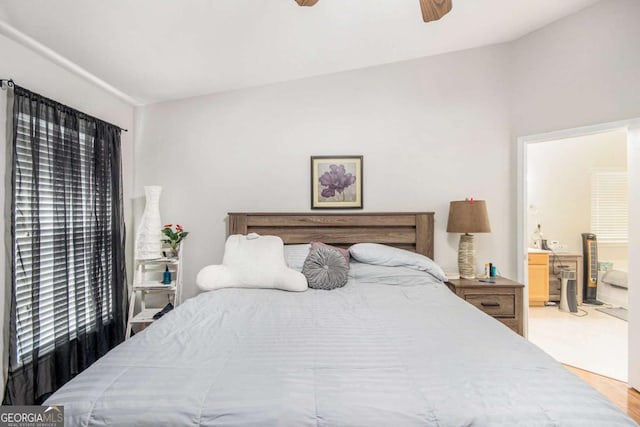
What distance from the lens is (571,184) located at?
4.66 metres

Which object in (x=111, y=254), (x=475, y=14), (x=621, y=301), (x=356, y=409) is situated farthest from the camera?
(x=621, y=301)

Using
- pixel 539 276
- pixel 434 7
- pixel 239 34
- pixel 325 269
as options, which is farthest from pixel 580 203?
pixel 239 34

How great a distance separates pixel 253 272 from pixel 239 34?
1.70 metres

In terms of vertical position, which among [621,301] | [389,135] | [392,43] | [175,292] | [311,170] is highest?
[392,43]

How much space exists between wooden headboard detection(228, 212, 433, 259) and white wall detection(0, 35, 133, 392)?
124 centimetres

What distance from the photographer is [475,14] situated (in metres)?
2.47

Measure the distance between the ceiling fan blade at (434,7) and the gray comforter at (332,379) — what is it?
156 centimetres

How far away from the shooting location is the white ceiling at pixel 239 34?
1.84m

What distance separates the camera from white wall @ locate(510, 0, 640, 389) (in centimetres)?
236

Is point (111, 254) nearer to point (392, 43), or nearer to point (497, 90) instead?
point (392, 43)

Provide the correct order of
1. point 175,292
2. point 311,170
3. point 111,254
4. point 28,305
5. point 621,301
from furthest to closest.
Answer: point 621,301
point 311,170
point 175,292
point 111,254
point 28,305

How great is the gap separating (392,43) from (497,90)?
1.21 m

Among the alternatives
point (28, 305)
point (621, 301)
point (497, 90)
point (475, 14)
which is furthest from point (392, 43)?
point (621, 301)

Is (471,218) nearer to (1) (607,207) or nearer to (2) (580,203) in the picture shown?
(2) (580,203)
